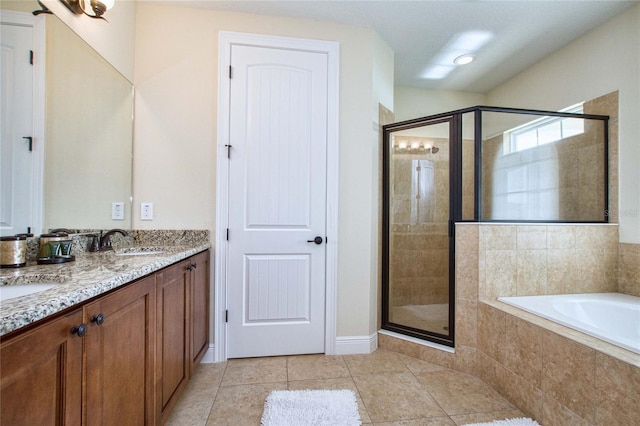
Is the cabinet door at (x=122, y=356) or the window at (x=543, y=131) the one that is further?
the window at (x=543, y=131)

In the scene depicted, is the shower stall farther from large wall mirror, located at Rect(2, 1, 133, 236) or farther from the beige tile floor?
large wall mirror, located at Rect(2, 1, 133, 236)

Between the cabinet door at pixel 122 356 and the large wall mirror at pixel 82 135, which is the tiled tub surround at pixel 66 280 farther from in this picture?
the large wall mirror at pixel 82 135

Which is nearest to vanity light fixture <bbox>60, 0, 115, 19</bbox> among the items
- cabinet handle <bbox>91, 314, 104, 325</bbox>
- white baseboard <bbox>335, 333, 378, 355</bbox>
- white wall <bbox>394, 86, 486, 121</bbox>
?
cabinet handle <bbox>91, 314, 104, 325</bbox>

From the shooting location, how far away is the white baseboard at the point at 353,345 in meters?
2.05

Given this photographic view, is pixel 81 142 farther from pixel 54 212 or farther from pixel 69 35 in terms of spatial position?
pixel 69 35

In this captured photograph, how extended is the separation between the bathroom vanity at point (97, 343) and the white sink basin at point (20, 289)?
0.02 m

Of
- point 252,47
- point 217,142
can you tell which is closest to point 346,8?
point 252,47

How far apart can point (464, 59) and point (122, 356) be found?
336 cm

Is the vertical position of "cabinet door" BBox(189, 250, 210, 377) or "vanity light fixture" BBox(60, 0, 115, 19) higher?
"vanity light fixture" BBox(60, 0, 115, 19)

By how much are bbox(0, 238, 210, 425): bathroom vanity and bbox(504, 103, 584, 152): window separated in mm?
2718

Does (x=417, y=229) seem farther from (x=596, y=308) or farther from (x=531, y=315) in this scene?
(x=596, y=308)

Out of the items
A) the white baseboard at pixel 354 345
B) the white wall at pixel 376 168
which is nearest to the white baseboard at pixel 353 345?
the white baseboard at pixel 354 345

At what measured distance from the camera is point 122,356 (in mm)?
915

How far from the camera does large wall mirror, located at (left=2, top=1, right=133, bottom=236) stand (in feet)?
4.11
